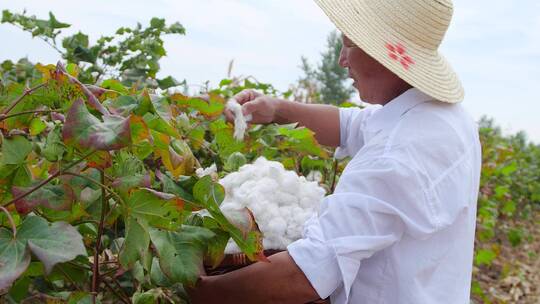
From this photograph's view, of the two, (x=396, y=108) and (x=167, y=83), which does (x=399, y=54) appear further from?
(x=167, y=83)

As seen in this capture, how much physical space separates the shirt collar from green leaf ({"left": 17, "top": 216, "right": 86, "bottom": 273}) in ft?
2.80

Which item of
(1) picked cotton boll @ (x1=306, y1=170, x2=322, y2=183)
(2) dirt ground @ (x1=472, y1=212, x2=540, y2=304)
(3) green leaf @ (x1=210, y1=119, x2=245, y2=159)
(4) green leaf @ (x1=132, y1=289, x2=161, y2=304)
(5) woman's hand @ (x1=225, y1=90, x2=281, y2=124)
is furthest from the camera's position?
(2) dirt ground @ (x1=472, y1=212, x2=540, y2=304)

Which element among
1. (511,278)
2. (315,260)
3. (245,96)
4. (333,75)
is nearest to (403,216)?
(315,260)

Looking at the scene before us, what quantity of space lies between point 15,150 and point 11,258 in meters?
0.21

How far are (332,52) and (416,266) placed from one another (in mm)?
12061

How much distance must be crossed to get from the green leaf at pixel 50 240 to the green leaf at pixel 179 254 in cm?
17

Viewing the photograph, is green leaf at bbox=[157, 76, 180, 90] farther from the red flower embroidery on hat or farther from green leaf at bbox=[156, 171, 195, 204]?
green leaf at bbox=[156, 171, 195, 204]

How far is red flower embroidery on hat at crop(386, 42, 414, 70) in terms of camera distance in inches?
61.2

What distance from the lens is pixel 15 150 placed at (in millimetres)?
1014

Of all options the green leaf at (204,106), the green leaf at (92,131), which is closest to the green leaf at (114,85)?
the green leaf at (204,106)

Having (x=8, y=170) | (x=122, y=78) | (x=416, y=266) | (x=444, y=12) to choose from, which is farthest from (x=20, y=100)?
(x=122, y=78)

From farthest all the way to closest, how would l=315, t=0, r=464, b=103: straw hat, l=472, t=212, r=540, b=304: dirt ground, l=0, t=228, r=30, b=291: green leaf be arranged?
l=472, t=212, r=540, b=304: dirt ground → l=315, t=0, r=464, b=103: straw hat → l=0, t=228, r=30, b=291: green leaf

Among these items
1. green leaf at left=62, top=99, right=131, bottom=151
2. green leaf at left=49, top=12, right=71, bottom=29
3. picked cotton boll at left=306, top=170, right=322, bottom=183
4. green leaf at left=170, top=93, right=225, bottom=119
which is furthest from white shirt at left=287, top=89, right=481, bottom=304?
green leaf at left=49, top=12, right=71, bottom=29

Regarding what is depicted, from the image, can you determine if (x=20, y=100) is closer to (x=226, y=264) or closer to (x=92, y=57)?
(x=226, y=264)
